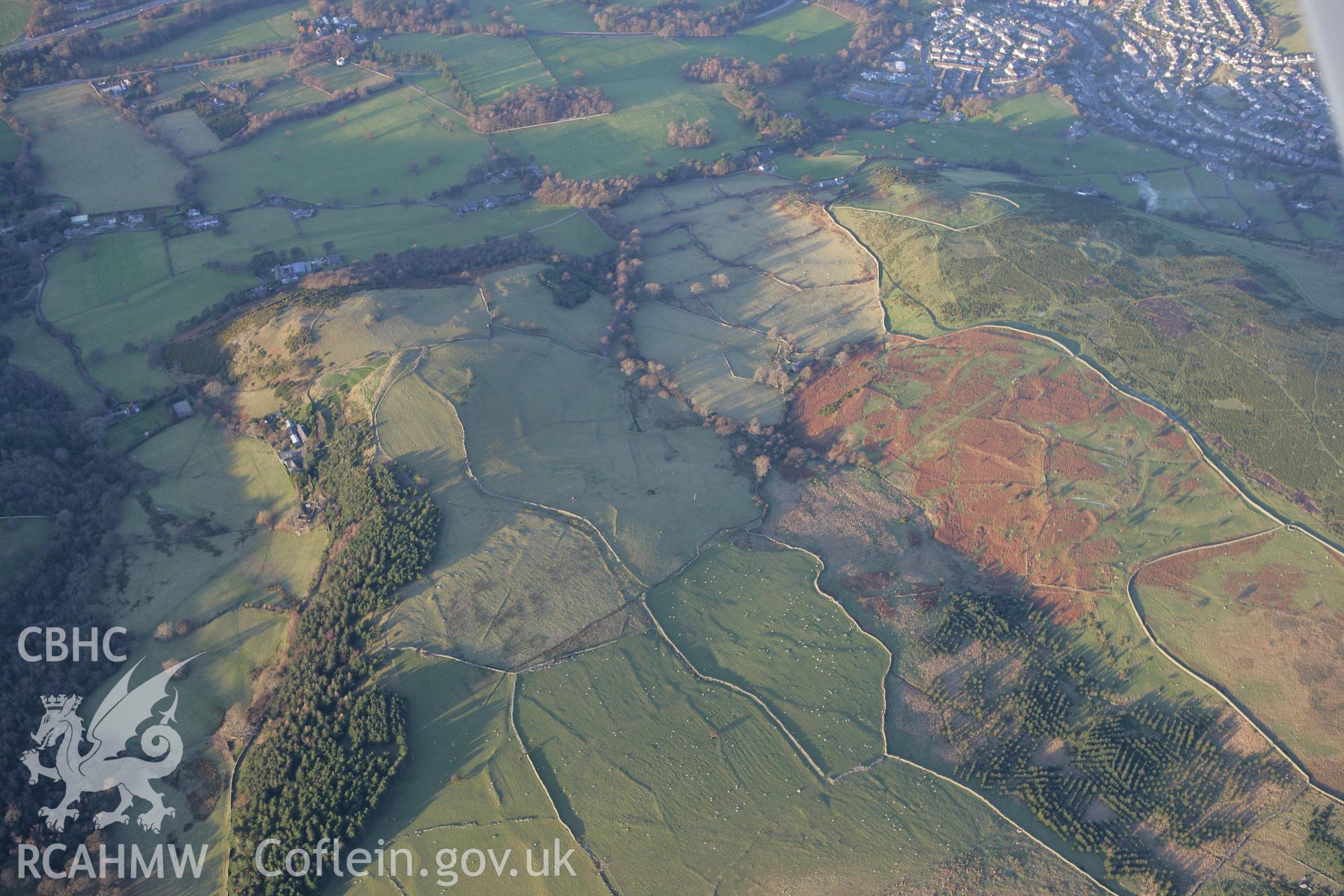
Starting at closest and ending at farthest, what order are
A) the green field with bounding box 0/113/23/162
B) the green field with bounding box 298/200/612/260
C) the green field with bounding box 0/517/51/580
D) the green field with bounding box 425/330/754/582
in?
the green field with bounding box 0/517/51/580, the green field with bounding box 425/330/754/582, the green field with bounding box 298/200/612/260, the green field with bounding box 0/113/23/162

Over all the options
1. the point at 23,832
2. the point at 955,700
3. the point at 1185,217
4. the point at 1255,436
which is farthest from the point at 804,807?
the point at 1185,217

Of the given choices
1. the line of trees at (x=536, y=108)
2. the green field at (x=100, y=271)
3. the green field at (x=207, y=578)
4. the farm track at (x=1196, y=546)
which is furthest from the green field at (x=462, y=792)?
the line of trees at (x=536, y=108)

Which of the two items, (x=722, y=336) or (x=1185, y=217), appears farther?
(x=1185, y=217)

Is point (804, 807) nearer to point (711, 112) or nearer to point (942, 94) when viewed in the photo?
point (711, 112)

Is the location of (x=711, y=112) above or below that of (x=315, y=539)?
above

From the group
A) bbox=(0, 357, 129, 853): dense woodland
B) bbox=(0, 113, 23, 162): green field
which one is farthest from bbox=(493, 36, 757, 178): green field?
bbox=(0, 357, 129, 853): dense woodland

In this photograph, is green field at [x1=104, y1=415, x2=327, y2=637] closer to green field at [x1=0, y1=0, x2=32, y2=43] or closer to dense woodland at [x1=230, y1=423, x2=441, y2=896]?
dense woodland at [x1=230, y1=423, x2=441, y2=896]

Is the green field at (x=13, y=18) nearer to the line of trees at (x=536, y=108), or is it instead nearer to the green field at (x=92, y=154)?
the green field at (x=92, y=154)
